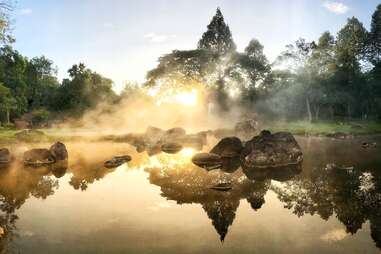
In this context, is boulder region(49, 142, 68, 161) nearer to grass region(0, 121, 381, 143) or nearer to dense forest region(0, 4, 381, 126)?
grass region(0, 121, 381, 143)

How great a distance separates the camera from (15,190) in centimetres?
1897

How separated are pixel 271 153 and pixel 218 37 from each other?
193 ft

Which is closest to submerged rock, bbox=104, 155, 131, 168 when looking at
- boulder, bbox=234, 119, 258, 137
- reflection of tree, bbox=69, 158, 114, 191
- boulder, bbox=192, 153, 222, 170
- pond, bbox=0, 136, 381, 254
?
reflection of tree, bbox=69, 158, 114, 191

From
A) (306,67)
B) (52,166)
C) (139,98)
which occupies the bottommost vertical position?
(52,166)

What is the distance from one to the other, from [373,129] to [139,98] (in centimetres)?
5533

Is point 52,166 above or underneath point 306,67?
underneath

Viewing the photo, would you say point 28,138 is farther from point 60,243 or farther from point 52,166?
point 60,243

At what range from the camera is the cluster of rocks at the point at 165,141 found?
123 ft

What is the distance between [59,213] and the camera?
50.3 feet

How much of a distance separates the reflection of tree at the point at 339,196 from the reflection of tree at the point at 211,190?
154 centimetres

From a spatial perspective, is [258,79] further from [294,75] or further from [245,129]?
[245,129]

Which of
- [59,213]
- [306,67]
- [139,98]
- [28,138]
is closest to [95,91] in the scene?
[139,98]

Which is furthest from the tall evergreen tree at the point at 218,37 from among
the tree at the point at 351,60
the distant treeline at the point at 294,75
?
the tree at the point at 351,60

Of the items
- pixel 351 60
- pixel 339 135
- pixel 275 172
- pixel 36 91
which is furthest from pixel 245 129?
pixel 36 91
